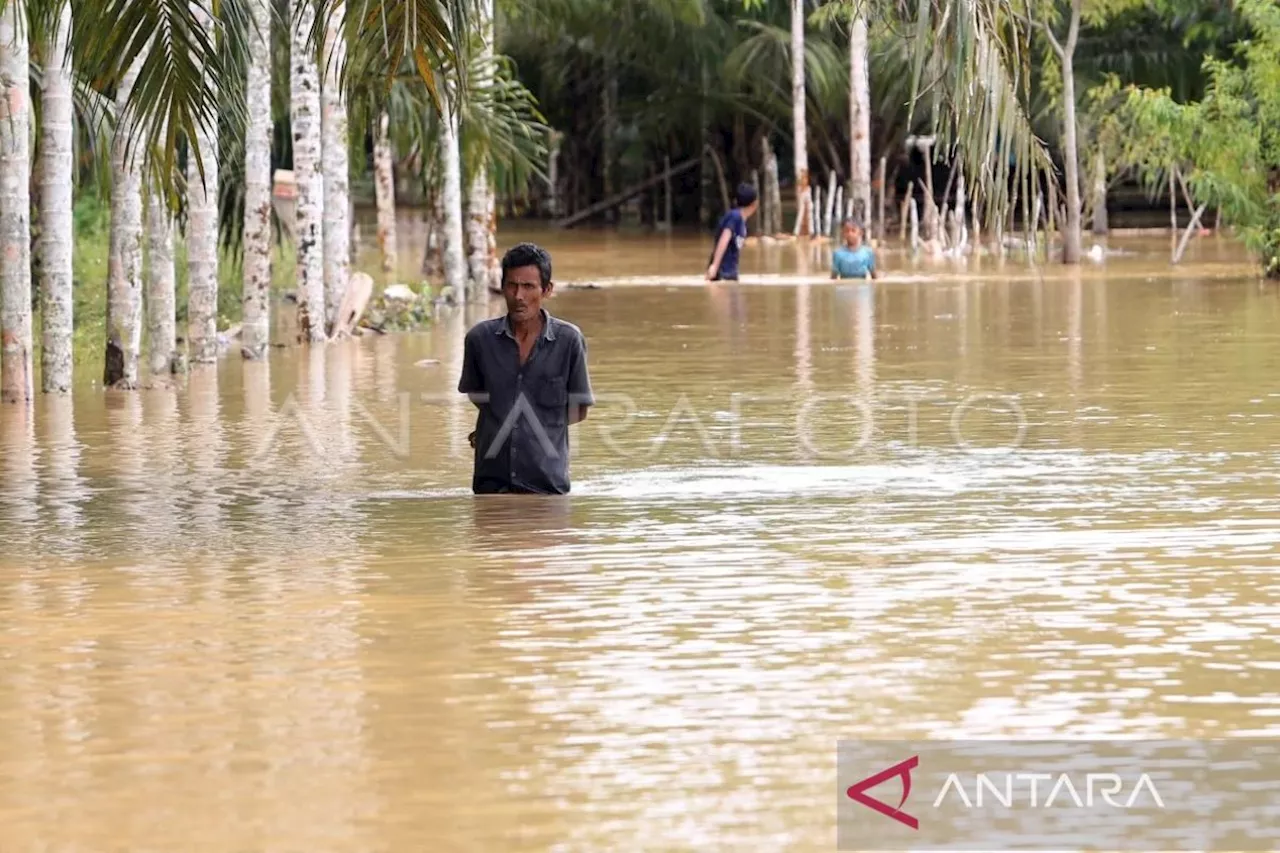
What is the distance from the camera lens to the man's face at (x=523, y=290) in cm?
936

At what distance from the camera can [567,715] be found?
6.30m

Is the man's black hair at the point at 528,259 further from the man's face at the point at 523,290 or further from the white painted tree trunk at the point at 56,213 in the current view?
the white painted tree trunk at the point at 56,213

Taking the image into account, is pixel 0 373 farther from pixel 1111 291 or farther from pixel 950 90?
pixel 1111 291

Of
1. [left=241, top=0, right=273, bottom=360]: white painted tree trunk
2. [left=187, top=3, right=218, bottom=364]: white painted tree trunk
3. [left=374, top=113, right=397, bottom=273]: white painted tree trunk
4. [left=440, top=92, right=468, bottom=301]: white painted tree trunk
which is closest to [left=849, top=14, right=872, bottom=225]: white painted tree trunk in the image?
[left=374, top=113, right=397, bottom=273]: white painted tree trunk

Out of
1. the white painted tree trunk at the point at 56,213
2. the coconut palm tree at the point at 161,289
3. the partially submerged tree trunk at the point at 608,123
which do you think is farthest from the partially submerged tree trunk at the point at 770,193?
the white painted tree trunk at the point at 56,213

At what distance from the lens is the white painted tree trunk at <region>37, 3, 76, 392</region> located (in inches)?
562

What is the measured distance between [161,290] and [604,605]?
9.29 meters

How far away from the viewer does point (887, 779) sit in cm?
563

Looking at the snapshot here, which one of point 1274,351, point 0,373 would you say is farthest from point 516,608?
point 1274,351

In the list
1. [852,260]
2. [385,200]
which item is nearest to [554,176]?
[385,200]

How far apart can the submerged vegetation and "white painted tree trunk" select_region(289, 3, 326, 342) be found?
0.02m

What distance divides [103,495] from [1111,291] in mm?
17492

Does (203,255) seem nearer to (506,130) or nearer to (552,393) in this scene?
(552,393)

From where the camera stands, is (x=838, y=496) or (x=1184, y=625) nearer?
(x=1184, y=625)
